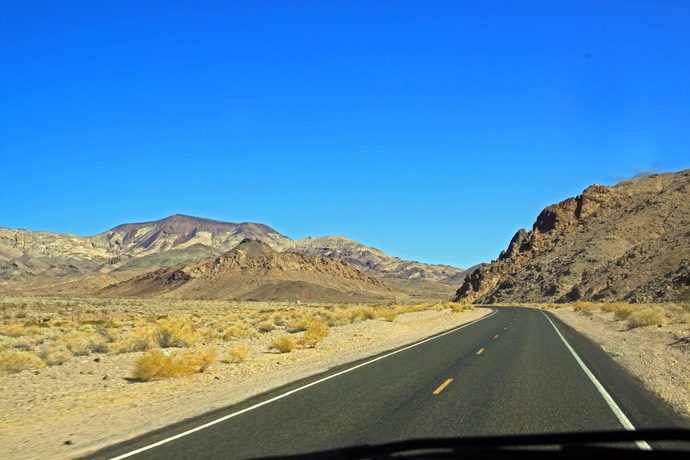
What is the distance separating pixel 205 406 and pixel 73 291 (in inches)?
5395

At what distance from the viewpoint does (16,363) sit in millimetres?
17156

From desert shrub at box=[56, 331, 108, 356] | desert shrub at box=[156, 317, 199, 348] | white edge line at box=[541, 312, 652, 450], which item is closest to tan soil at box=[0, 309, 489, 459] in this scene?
desert shrub at box=[56, 331, 108, 356]

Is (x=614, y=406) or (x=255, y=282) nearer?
(x=614, y=406)

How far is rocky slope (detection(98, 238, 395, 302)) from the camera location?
389ft

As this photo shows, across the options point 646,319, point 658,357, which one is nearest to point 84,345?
point 658,357

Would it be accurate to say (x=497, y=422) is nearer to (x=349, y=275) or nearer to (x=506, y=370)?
(x=506, y=370)

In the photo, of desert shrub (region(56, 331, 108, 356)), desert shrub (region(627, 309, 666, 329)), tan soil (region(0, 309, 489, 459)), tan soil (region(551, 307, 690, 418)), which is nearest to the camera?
tan soil (region(0, 309, 489, 459))

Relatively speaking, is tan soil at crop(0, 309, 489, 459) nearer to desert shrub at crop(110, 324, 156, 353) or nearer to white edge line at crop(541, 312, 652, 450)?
desert shrub at crop(110, 324, 156, 353)

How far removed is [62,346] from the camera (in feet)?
69.8

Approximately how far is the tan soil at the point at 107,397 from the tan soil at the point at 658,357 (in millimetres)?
7986

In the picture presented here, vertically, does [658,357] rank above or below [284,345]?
below

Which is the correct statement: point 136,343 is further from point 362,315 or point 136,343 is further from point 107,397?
point 362,315

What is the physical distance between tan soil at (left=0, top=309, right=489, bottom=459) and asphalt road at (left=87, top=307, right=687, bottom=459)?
85 cm

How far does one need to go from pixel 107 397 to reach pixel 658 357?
16.2 meters
